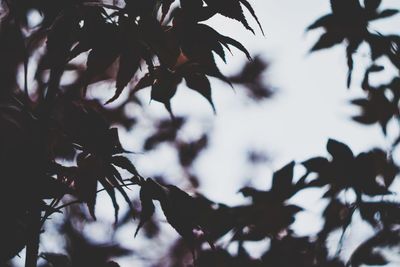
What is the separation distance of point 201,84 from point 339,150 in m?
0.47

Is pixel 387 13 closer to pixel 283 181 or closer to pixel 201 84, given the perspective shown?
pixel 283 181

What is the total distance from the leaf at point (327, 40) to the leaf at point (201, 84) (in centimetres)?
49

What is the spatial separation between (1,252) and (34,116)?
0.22 meters

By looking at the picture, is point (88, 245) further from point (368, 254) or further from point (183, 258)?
point (368, 254)

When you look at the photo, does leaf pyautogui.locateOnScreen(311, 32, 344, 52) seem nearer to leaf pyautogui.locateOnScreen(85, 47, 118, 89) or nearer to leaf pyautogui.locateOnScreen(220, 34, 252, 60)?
leaf pyautogui.locateOnScreen(220, 34, 252, 60)

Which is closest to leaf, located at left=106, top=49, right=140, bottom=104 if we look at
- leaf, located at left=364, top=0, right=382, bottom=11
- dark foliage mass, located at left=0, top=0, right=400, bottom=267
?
dark foliage mass, located at left=0, top=0, right=400, bottom=267

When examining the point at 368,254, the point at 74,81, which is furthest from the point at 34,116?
the point at 74,81

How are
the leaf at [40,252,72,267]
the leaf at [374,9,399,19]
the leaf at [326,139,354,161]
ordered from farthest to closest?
the leaf at [374,9,399,19] → the leaf at [326,139,354,161] → the leaf at [40,252,72,267]

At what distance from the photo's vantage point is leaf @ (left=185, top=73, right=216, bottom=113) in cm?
81

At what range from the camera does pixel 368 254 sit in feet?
3.96

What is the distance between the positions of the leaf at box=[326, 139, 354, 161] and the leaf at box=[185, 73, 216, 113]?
41 cm

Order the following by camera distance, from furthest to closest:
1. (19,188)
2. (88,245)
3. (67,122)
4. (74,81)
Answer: (88,245), (74,81), (67,122), (19,188)

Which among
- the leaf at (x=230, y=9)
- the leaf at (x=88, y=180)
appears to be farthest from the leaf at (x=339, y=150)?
the leaf at (x=88, y=180)

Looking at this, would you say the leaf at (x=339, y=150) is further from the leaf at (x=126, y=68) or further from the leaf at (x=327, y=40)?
the leaf at (x=126, y=68)
